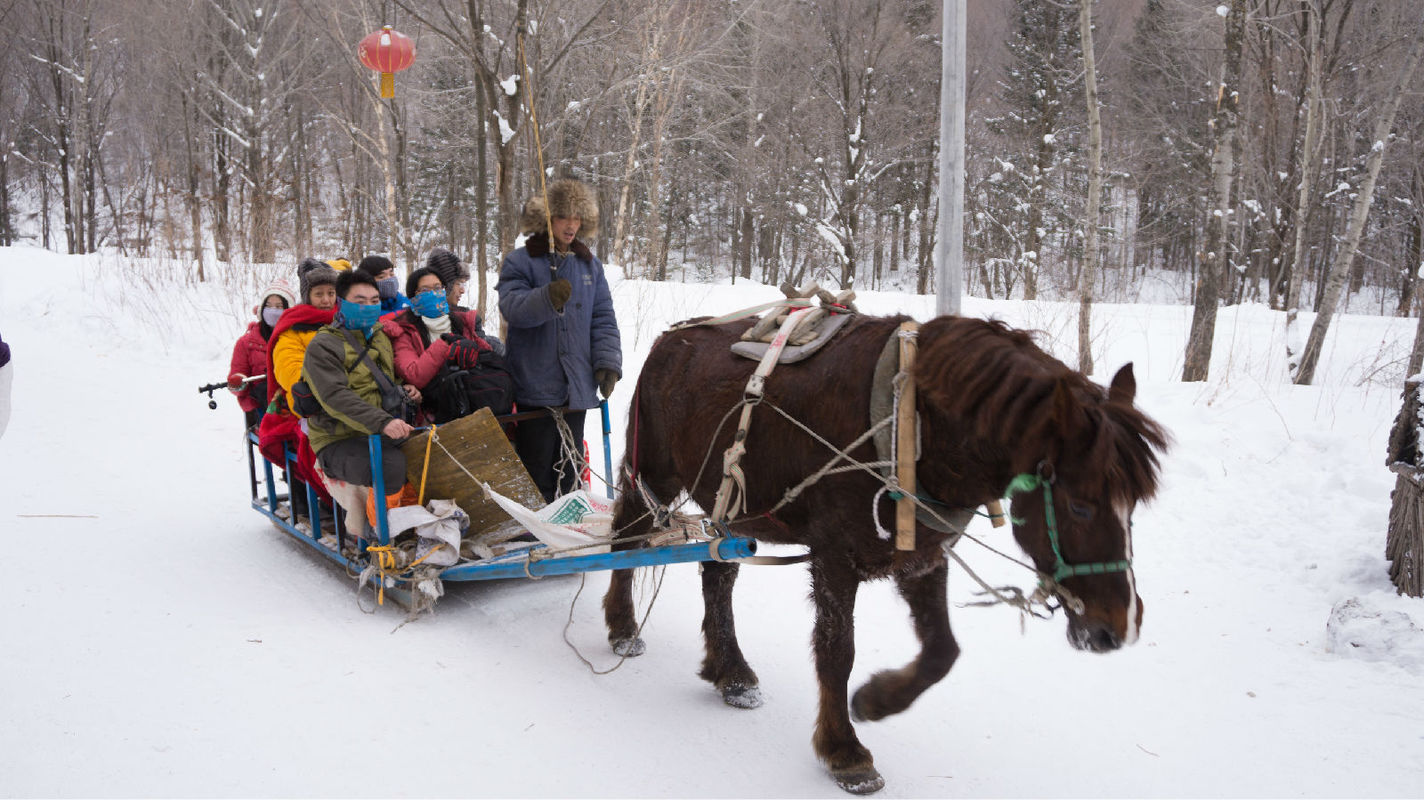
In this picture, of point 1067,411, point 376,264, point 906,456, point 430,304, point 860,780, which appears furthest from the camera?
point 376,264

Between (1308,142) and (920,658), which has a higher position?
(1308,142)

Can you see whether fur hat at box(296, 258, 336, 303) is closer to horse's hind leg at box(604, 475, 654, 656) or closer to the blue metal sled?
the blue metal sled

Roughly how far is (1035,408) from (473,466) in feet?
9.29

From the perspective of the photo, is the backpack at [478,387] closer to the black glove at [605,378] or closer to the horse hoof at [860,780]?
the black glove at [605,378]

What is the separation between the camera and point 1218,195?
27.5 feet

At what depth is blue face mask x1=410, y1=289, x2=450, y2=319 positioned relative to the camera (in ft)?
15.7

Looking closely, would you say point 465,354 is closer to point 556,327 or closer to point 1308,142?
point 556,327

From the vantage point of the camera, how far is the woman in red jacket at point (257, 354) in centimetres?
542

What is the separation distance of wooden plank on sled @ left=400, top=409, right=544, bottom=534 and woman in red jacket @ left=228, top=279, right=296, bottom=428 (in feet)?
5.93

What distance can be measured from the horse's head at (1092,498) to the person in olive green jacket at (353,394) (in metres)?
3.05

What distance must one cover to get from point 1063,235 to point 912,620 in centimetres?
2762

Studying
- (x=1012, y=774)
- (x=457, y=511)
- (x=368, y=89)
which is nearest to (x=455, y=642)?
(x=457, y=511)

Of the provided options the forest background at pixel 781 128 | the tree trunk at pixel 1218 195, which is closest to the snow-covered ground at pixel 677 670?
the tree trunk at pixel 1218 195

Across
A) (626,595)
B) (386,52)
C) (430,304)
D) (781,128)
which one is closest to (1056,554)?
(626,595)
